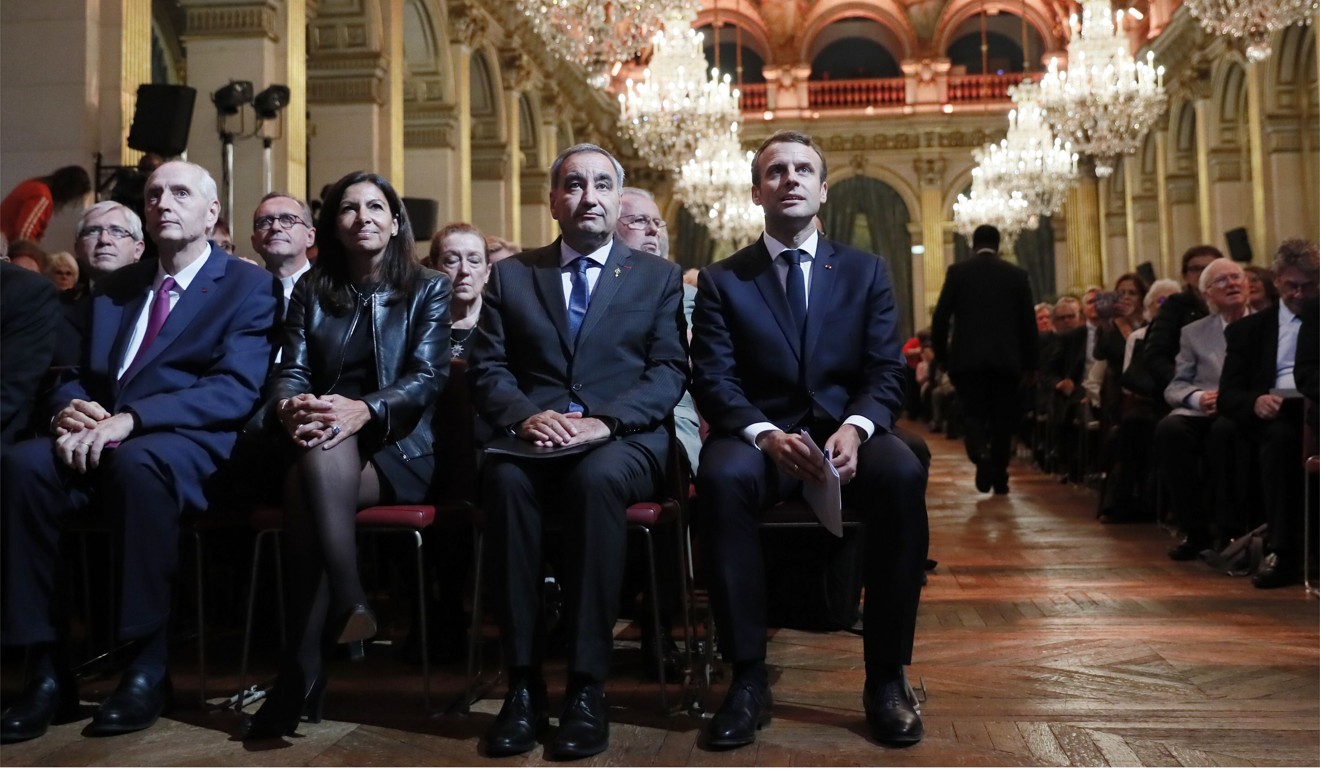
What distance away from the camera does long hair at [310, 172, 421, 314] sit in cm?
336

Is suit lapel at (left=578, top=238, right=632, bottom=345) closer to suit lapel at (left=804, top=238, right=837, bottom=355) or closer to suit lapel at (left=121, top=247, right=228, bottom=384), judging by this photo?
suit lapel at (left=804, top=238, right=837, bottom=355)

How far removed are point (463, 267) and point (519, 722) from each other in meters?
1.87

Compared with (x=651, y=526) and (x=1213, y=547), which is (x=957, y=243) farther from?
(x=651, y=526)

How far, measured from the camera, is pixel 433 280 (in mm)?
3430

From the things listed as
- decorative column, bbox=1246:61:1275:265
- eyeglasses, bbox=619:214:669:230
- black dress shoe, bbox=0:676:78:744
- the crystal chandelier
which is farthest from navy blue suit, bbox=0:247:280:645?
decorative column, bbox=1246:61:1275:265

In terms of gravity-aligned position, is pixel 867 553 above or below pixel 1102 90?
below

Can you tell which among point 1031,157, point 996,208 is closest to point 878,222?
point 996,208

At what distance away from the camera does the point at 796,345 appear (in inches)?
130

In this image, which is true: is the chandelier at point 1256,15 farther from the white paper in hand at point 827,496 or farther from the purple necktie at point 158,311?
the purple necktie at point 158,311

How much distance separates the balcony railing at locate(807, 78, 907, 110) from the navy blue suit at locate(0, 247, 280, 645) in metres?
22.6

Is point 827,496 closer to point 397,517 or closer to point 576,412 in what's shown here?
point 576,412

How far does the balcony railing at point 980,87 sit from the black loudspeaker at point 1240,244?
30.9ft

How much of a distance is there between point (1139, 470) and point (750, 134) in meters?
18.5

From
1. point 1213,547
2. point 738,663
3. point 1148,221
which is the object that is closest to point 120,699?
point 738,663
